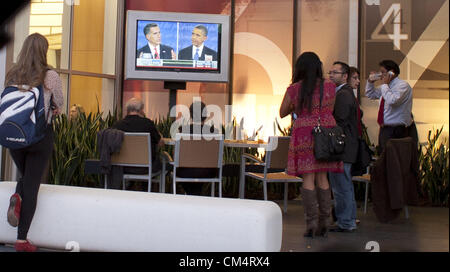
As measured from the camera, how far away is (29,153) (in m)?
3.05

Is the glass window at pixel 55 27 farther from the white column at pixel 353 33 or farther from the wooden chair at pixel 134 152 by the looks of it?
the white column at pixel 353 33

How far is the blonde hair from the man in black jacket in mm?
2126

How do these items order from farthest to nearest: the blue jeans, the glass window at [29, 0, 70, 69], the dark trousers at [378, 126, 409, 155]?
the glass window at [29, 0, 70, 69], the dark trousers at [378, 126, 409, 155], the blue jeans

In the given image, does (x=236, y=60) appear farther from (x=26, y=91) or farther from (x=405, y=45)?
(x=26, y=91)

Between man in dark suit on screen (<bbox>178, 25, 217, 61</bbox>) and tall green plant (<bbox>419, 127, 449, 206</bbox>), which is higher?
man in dark suit on screen (<bbox>178, 25, 217, 61</bbox>)

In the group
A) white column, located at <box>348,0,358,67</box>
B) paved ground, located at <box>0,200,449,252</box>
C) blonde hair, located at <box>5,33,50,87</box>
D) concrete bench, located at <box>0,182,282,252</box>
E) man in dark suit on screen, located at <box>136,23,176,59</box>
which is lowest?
paved ground, located at <box>0,200,449,252</box>

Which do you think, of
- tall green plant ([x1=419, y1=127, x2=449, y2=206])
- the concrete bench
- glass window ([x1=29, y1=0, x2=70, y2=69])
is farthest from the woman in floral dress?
glass window ([x1=29, y1=0, x2=70, y2=69])

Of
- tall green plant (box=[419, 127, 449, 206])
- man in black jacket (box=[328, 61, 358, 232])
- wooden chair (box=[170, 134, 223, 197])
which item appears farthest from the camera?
tall green plant (box=[419, 127, 449, 206])

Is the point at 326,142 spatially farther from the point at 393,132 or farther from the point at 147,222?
the point at 393,132

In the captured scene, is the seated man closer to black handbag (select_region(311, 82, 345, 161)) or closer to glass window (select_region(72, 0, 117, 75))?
black handbag (select_region(311, 82, 345, 161))

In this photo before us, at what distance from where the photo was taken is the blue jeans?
14.1 ft

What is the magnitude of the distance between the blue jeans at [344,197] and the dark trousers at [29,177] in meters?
2.21

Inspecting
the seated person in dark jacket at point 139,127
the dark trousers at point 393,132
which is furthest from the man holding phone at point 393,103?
the seated person in dark jacket at point 139,127

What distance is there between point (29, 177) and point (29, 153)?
0.13 meters
